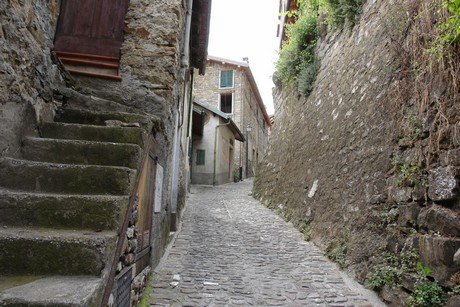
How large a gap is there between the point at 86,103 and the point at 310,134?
4579 mm

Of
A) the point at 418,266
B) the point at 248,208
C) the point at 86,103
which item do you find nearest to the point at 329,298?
the point at 418,266

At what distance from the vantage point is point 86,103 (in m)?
3.24

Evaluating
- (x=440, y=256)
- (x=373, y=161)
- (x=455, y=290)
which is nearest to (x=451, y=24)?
(x=373, y=161)

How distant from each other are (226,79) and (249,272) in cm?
1696

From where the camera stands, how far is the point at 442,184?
2.59 m

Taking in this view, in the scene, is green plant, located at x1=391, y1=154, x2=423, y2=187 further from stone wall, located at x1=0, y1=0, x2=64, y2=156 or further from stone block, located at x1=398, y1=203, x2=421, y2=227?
stone wall, located at x1=0, y1=0, x2=64, y2=156

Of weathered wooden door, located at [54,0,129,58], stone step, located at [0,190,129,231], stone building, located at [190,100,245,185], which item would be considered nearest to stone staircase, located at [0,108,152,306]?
stone step, located at [0,190,129,231]

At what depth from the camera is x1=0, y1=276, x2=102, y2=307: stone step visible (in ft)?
4.26

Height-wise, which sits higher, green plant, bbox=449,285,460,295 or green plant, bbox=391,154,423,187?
green plant, bbox=391,154,423,187

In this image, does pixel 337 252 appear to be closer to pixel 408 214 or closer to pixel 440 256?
pixel 408 214

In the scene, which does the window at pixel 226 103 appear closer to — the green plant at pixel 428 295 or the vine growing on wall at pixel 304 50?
the vine growing on wall at pixel 304 50

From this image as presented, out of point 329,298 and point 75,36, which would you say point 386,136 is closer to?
point 329,298

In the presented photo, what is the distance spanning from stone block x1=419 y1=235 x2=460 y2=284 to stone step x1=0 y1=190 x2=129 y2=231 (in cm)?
243

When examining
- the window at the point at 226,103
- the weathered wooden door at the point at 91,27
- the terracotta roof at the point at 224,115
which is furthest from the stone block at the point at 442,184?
the window at the point at 226,103
